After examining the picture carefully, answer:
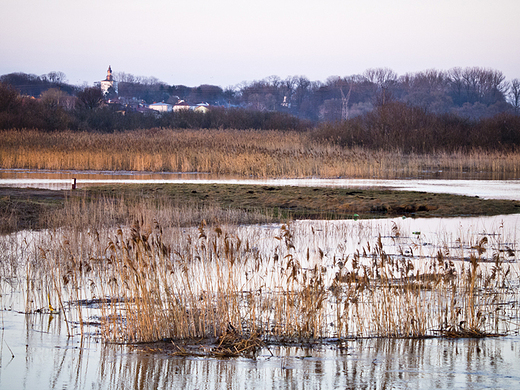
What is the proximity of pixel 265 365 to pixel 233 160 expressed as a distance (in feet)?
68.1

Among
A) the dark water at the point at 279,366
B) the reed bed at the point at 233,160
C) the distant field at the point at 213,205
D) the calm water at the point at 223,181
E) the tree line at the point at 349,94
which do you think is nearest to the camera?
the dark water at the point at 279,366

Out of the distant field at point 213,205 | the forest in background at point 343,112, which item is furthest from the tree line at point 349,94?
the distant field at point 213,205

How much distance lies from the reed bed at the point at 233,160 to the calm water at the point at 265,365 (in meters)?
18.4

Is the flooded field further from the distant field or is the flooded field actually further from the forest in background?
the forest in background

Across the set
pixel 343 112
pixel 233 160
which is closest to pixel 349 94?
pixel 343 112

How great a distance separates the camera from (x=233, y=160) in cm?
2517

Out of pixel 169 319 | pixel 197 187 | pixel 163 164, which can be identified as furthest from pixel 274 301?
pixel 163 164

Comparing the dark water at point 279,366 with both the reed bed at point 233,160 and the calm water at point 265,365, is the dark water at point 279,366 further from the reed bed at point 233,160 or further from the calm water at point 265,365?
the reed bed at point 233,160

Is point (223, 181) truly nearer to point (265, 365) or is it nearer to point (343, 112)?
point (265, 365)

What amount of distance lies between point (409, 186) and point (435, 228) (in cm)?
863

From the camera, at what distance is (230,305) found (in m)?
5.58

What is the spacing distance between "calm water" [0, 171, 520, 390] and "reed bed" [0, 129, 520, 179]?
60.4ft

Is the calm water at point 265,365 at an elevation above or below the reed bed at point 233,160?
below

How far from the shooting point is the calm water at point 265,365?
4.29 metres
